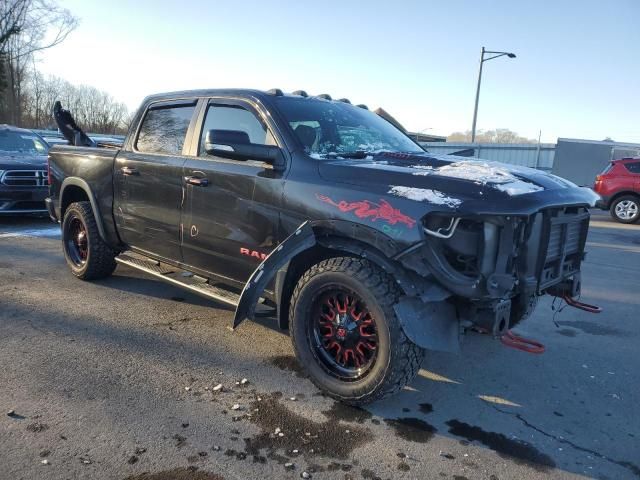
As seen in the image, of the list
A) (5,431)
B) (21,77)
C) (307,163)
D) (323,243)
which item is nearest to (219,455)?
(5,431)

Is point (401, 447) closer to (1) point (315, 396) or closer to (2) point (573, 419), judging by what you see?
(1) point (315, 396)

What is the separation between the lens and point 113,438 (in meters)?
2.87

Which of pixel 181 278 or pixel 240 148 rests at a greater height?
pixel 240 148

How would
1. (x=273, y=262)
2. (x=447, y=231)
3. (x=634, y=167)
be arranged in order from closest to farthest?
1. (x=447, y=231)
2. (x=273, y=262)
3. (x=634, y=167)

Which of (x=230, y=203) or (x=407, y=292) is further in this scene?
(x=230, y=203)

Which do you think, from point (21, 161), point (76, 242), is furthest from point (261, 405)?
point (21, 161)

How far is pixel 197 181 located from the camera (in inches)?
166

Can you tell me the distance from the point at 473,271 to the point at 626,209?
1332cm

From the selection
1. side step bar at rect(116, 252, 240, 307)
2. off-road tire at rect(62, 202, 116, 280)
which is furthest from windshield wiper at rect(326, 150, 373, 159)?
off-road tire at rect(62, 202, 116, 280)

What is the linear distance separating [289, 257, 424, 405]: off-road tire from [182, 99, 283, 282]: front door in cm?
54

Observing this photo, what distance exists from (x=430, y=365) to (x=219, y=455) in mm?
1903

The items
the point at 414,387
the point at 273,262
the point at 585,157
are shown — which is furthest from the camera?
the point at 585,157

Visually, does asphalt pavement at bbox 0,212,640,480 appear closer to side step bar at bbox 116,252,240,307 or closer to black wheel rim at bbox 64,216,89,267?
side step bar at bbox 116,252,240,307

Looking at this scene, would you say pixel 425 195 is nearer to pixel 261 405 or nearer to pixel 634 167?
pixel 261 405
